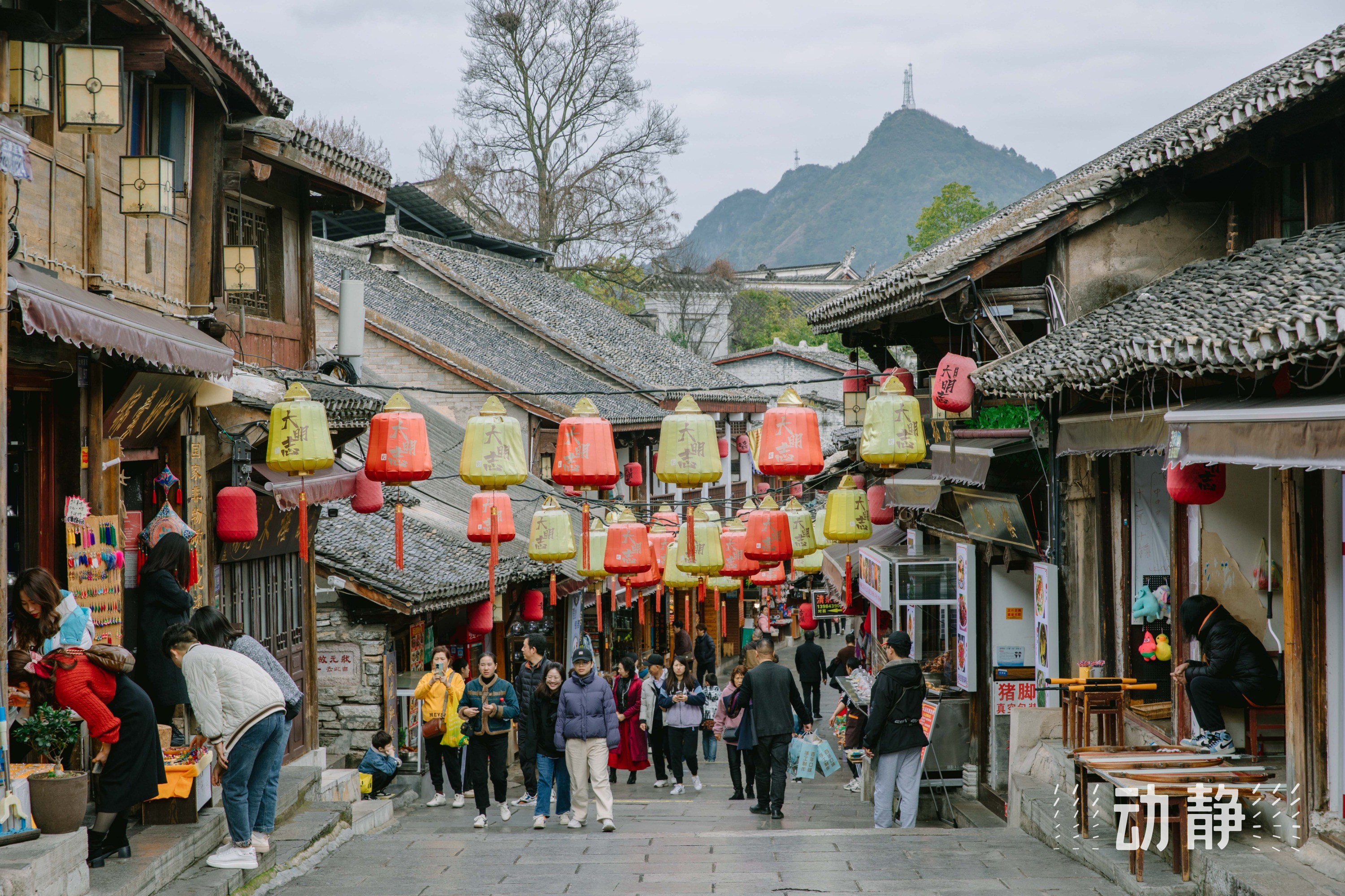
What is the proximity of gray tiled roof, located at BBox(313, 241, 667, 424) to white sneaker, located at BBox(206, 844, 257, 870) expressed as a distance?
56.1 feet

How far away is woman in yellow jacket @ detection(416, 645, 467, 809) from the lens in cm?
1463

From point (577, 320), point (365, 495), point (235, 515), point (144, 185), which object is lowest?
point (235, 515)

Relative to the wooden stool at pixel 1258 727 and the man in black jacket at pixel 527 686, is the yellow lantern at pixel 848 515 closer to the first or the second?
the man in black jacket at pixel 527 686

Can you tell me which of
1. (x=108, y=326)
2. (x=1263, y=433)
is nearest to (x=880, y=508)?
(x=1263, y=433)

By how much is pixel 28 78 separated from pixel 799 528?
1150 centimetres

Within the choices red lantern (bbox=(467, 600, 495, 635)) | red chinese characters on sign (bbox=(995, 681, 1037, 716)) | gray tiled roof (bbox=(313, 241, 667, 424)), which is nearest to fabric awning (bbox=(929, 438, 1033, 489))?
red chinese characters on sign (bbox=(995, 681, 1037, 716))

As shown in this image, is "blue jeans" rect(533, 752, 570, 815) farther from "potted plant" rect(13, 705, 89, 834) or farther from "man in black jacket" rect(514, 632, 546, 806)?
"potted plant" rect(13, 705, 89, 834)

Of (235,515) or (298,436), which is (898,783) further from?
(235,515)

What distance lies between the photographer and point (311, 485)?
1331 centimetres

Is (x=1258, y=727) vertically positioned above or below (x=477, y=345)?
below

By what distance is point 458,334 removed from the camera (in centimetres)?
2981

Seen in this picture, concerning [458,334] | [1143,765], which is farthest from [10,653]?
[458,334]

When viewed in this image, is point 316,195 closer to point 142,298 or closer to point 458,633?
point 142,298

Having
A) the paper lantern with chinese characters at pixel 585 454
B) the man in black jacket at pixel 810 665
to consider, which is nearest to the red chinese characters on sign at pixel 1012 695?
the paper lantern with chinese characters at pixel 585 454
